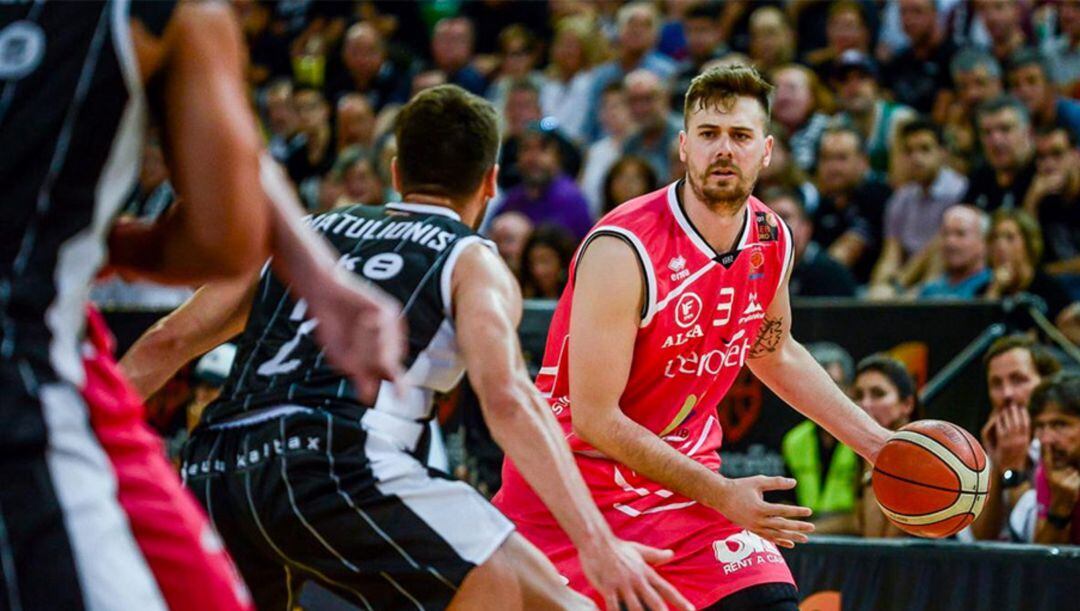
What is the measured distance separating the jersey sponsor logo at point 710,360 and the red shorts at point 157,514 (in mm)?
2855

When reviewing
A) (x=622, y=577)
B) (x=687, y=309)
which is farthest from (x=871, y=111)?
(x=622, y=577)

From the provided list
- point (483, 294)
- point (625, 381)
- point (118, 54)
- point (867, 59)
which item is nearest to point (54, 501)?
point (118, 54)

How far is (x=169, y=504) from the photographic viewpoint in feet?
9.53

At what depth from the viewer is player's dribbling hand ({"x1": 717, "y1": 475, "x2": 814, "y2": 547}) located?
483 cm

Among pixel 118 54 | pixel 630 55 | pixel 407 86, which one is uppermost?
pixel 118 54

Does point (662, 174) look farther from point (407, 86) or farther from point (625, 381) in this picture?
point (625, 381)

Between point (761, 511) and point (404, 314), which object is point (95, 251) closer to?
point (404, 314)

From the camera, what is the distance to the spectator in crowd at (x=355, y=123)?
14.0 metres

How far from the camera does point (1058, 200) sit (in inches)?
404

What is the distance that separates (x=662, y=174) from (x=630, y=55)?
73.8 inches

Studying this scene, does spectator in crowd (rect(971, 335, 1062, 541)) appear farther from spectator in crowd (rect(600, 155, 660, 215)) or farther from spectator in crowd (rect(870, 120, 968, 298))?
spectator in crowd (rect(600, 155, 660, 215))

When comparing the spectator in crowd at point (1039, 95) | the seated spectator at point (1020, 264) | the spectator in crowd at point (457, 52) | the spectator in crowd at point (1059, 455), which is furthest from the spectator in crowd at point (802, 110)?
the spectator in crowd at point (1059, 455)

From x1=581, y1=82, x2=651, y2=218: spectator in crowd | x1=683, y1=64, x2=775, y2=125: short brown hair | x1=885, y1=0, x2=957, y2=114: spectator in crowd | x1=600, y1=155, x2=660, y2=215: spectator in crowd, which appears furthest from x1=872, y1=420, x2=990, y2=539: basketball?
x1=885, y1=0, x2=957, y2=114: spectator in crowd

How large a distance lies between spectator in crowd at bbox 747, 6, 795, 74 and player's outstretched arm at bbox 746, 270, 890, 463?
22.5 ft
